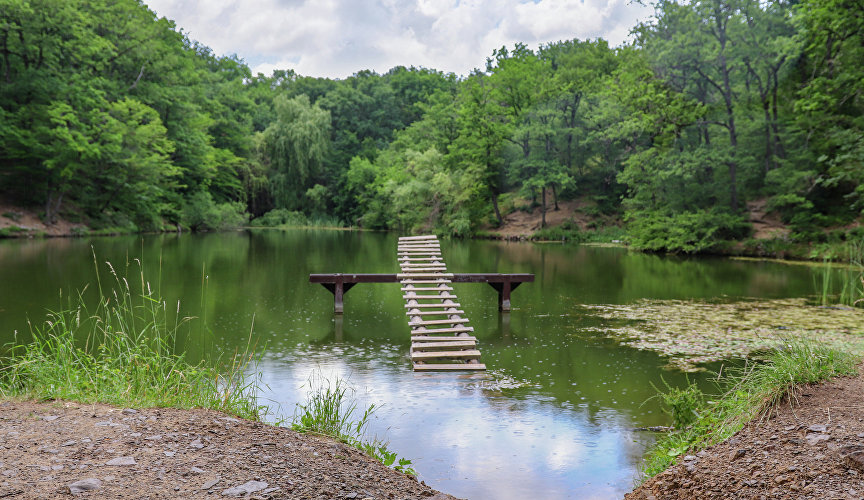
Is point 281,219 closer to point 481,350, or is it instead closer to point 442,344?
point 481,350

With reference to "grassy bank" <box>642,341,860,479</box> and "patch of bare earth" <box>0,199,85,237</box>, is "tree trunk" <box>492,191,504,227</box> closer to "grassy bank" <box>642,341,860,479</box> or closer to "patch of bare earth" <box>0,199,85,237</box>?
"patch of bare earth" <box>0,199,85,237</box>

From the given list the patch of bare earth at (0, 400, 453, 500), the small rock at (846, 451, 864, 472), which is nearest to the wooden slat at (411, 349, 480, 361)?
the patch of bare earth at (0, 400, 453, 500)

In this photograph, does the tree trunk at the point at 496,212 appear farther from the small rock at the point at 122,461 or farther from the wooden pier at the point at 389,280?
the small rock at the point at 122,461

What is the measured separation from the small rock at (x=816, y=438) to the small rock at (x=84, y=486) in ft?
11.5

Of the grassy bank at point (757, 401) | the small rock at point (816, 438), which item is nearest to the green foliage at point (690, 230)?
the grassy bank at point (757, 401)

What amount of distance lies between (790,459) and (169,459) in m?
3.15

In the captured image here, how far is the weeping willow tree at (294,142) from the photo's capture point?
4731 centimetres

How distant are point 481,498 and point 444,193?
114 ft

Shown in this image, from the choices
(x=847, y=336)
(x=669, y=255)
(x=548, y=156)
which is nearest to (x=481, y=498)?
(x=847, y=336)

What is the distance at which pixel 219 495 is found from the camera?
2783 mm

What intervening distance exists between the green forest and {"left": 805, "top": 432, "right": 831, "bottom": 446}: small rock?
57.7ft

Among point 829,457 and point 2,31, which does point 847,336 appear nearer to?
point 829,457

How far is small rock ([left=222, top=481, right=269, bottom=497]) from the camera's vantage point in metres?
2.81

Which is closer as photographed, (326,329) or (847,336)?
(847,336)
